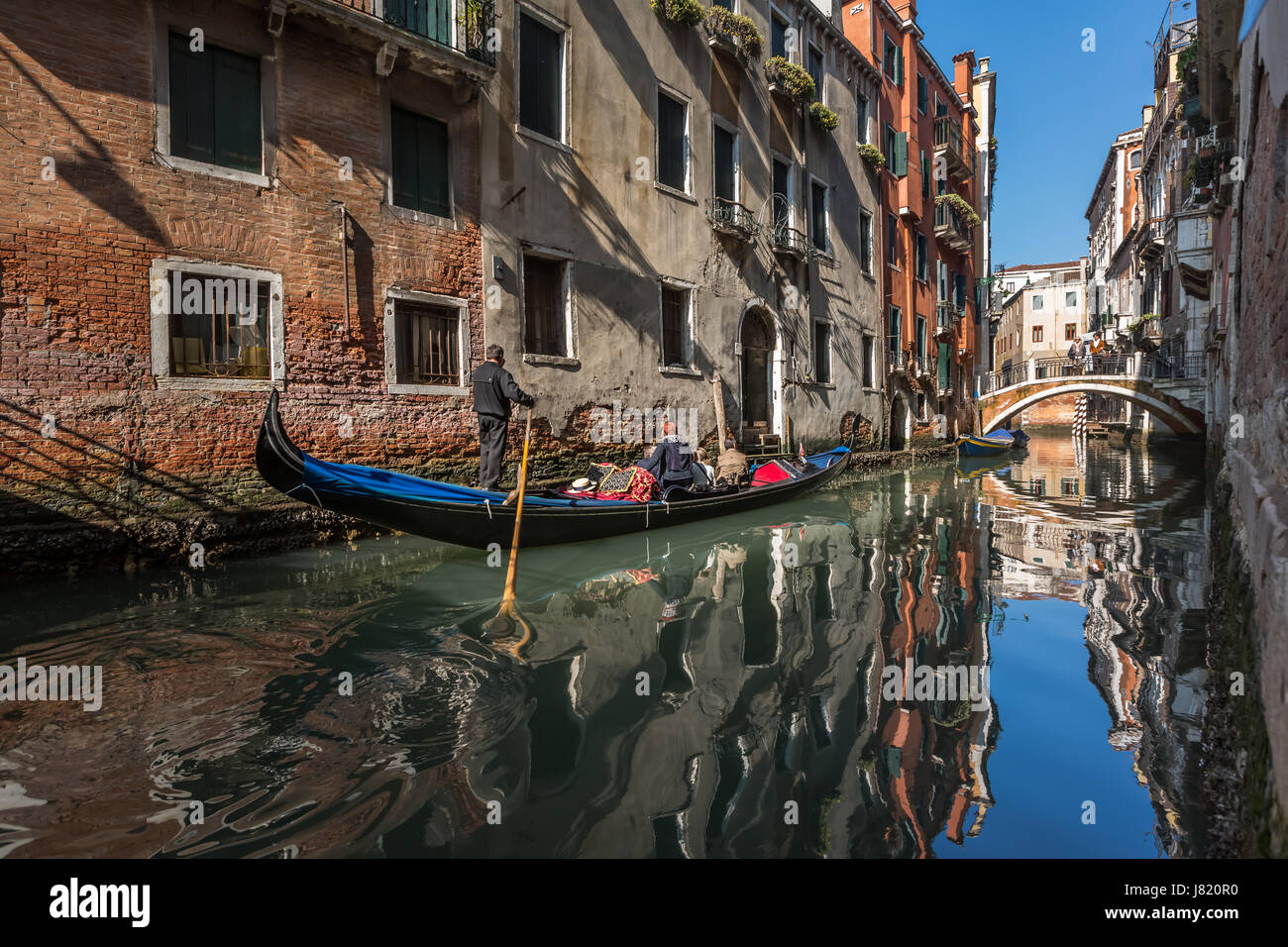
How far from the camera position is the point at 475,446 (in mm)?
8156

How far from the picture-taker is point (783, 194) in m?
14.0

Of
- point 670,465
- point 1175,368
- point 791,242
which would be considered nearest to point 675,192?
point 791,242

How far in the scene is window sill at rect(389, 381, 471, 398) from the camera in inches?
296

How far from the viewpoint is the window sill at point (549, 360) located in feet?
28.6

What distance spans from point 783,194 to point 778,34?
309cm

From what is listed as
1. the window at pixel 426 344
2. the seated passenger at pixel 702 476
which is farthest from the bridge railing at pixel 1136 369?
the window at pixel 426 344

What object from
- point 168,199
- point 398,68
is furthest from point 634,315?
point 168,199

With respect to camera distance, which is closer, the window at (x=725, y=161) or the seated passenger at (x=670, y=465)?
the seated passenger at (x=670, y=465)

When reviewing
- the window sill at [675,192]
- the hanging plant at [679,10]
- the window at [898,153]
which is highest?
the window at [898,153]

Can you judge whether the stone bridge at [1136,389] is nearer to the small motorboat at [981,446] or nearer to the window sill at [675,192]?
the small motorboat at [981,446]

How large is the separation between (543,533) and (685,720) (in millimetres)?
3600

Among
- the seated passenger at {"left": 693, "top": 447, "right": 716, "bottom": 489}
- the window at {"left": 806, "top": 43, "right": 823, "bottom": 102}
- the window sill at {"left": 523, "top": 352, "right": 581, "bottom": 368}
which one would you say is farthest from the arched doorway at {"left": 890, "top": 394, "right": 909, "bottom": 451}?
the window sill at {"left": 523, "top": 352, "right": 581, "bottom": 368}

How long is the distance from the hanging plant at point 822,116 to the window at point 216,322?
11.7 metres

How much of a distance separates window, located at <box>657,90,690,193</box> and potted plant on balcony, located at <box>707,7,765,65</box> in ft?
4.76
